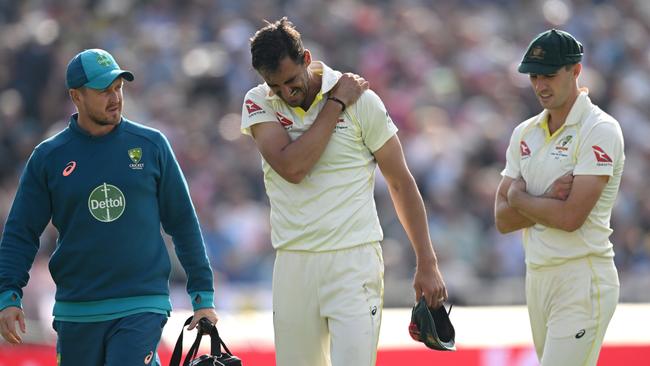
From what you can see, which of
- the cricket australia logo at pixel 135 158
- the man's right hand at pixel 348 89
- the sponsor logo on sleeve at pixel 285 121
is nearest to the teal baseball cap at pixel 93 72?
the cricket australia logo at pixel 135 158

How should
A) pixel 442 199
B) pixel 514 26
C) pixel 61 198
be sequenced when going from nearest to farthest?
pixel 61 198, pixel 442 199, pixel 514 26

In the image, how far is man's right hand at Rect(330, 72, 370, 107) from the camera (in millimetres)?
5988

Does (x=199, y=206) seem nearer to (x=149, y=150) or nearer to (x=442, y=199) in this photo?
(x=442, y=199)

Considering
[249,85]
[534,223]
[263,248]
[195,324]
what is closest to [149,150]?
[195,324]

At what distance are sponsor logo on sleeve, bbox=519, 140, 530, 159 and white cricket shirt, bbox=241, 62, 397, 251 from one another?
78 centimetres

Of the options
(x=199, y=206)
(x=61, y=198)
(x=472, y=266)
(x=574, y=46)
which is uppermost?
(x=574, y=46)

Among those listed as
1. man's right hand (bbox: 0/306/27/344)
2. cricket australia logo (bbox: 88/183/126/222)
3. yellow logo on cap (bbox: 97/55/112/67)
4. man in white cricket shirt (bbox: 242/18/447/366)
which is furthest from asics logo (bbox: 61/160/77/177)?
man in white cricket shirt (bbox: 242/18/447/366)

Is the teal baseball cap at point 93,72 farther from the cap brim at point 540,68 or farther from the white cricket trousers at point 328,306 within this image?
the cap brim at point 540,68

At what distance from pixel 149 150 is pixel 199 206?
6243 mm

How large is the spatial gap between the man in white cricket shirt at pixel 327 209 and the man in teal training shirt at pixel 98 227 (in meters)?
0.47

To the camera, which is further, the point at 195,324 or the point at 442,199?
the point at 442,199

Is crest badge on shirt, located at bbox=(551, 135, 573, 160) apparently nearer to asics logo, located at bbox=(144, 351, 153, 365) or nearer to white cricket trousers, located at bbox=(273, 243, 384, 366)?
white cricket trousers, located at bbox=(273, 243, 384, 366)

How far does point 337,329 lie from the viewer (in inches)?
232

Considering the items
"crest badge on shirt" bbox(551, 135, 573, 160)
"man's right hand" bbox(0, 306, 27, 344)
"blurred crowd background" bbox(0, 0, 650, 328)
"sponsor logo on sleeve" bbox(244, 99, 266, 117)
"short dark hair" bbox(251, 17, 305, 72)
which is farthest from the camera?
"blurred crowd background" bbox(0, 0, 650, 328)
